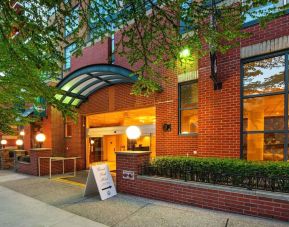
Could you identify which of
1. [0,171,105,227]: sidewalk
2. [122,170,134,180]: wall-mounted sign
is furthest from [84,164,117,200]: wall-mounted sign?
[0,171,105,227]: sidewalk

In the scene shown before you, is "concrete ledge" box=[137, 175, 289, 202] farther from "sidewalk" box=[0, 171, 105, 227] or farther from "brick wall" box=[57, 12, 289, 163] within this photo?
"sidewalk" box=[0, 171, 105, 227]

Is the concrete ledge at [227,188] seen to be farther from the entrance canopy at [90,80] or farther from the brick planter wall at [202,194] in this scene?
the entrance canopy at [90,80]

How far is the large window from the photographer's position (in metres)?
6.55

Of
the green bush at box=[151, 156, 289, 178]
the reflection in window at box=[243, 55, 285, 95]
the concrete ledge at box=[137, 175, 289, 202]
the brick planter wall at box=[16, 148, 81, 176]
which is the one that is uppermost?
the reflection in window at box=[243, 55, 285, 95]

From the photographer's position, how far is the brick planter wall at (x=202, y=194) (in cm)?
474

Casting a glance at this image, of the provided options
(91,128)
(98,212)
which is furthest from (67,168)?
(98,212)

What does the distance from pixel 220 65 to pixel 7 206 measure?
7979mm

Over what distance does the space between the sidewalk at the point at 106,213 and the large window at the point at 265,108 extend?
2.73 m

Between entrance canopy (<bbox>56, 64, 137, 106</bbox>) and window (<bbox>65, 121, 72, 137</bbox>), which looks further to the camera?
window (<bbox>65, 121, 72, 137</bbox>)

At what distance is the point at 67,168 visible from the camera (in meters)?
12.6

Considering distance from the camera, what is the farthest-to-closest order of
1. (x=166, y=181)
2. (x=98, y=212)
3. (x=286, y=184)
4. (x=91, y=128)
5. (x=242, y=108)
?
(x=91, y=128) < (x=242, y=108) < (x=166, y=181) < (x=98, y=212) < (x=286, y=184)

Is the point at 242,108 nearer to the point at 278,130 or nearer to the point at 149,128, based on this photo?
the point at 278,130

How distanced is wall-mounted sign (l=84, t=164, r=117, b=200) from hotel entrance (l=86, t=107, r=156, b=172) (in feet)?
8.04

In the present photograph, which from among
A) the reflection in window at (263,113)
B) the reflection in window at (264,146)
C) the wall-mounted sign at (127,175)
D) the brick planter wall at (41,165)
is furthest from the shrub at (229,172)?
the brick planter wall at (41,165)
